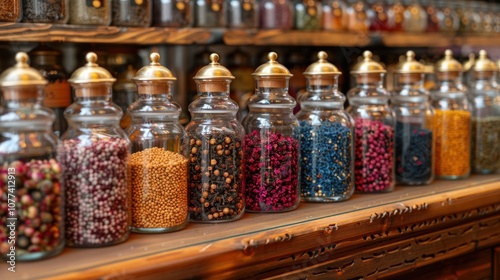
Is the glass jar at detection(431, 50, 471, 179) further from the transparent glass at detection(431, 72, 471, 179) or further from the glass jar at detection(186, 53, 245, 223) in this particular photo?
the glass jar at detection(186, 53, 245, 223)

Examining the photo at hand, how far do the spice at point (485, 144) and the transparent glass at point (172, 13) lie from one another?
2.72ft

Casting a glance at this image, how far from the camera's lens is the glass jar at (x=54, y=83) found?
1.51m

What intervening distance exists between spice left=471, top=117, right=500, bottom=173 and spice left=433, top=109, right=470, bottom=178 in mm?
74

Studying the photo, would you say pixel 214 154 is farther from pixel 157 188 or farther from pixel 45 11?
pixel 45 11

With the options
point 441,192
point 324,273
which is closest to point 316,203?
point 324,273

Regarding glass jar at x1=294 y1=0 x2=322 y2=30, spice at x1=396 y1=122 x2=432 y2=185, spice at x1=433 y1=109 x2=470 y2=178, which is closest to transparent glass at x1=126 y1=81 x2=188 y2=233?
spice at x1=396 y1=122 x2=432 y2=185

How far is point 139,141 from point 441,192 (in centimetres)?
74

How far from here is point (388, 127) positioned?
1.50m

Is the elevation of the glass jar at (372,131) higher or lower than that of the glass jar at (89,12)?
lower

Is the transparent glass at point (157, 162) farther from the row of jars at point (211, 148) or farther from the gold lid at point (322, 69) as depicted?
the gold lid at point (322, 69)

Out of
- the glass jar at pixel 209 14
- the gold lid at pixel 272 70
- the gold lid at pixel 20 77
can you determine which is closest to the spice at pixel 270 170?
the gold lid at pixel 272 70

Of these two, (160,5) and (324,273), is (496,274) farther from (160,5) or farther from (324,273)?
(160,5)

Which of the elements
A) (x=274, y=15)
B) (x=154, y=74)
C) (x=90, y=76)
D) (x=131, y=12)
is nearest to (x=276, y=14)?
(x=274, y=15)

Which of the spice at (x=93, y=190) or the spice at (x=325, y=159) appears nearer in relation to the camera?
the spice at (x=93, y=190)
